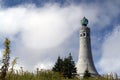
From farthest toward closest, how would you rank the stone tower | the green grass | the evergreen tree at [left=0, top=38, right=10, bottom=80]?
the stone tower < the green grass < the evergreen tree at [left=0, top=38, right=10, bottom=80]

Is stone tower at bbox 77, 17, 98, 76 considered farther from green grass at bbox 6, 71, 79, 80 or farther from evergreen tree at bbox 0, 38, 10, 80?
evergreen tree at bbox 0, 38, 10, 80

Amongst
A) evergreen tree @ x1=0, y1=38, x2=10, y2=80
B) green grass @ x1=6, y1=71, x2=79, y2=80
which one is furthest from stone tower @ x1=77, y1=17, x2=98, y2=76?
evergreen tree @ x1=0, y1=38, x2=10, y2=80

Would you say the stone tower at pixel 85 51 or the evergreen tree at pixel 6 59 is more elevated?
the stone tower at pixel 85 51

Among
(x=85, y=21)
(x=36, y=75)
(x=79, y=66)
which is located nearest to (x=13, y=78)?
(x=36, y=75)

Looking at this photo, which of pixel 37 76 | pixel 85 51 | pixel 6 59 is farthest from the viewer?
pixel 85 51

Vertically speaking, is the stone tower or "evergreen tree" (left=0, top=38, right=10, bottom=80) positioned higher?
the stone tower

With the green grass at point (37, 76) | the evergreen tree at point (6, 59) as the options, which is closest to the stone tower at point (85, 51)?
the green grass at point (37, 76)

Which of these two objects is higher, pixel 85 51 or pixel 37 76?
pixel 85 51

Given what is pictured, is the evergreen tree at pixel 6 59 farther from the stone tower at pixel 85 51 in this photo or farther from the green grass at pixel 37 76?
the stone tower at pixel 85 51

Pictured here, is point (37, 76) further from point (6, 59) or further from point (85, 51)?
point (85, 51)

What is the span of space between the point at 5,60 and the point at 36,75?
231 inches

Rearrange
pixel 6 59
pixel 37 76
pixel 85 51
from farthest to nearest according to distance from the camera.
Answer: pixel 85 51, pixel 37 76, pixel 6 59

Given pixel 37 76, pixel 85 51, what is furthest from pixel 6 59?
pixel 85 51

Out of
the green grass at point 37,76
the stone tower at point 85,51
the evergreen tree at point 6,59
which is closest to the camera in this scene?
the evergreen tree at point 6,59
